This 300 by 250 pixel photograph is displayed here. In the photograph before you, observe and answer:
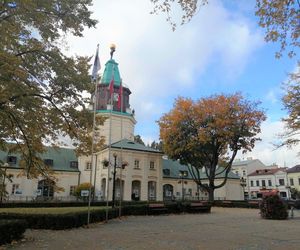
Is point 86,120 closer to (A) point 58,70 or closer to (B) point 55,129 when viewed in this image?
(B) point 55,129

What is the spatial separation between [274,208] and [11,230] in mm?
15740

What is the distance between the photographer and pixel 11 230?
30.6 feet

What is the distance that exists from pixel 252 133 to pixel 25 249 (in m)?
32.2

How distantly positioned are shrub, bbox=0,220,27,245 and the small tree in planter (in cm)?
1509

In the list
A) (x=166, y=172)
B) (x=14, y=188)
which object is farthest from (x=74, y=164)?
(x=166, y=172)

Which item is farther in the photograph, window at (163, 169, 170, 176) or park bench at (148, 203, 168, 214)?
window at (163, 169, 170, 176)

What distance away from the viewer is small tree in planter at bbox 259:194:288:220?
19.1 m

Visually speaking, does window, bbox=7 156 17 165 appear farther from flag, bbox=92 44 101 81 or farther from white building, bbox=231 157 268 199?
white building, bbox=231 157 268 199

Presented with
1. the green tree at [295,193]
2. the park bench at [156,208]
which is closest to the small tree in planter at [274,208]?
the park bench at [156,208]

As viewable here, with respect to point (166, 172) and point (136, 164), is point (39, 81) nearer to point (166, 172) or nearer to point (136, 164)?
point (136, 164)

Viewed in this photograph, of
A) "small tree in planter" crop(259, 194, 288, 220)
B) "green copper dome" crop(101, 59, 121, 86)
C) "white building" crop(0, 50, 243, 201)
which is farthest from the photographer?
"green copper dome" crop(101, 59, 121, 86)

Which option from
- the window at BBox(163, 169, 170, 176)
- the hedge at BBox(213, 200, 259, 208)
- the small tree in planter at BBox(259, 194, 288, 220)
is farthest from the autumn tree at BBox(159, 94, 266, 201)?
the small tree in planter at BBox(259, 194, 288, 220)

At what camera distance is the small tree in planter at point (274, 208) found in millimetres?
19125

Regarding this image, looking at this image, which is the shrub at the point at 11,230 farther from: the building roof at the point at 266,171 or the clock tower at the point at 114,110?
the building roof at the point at 266,171
